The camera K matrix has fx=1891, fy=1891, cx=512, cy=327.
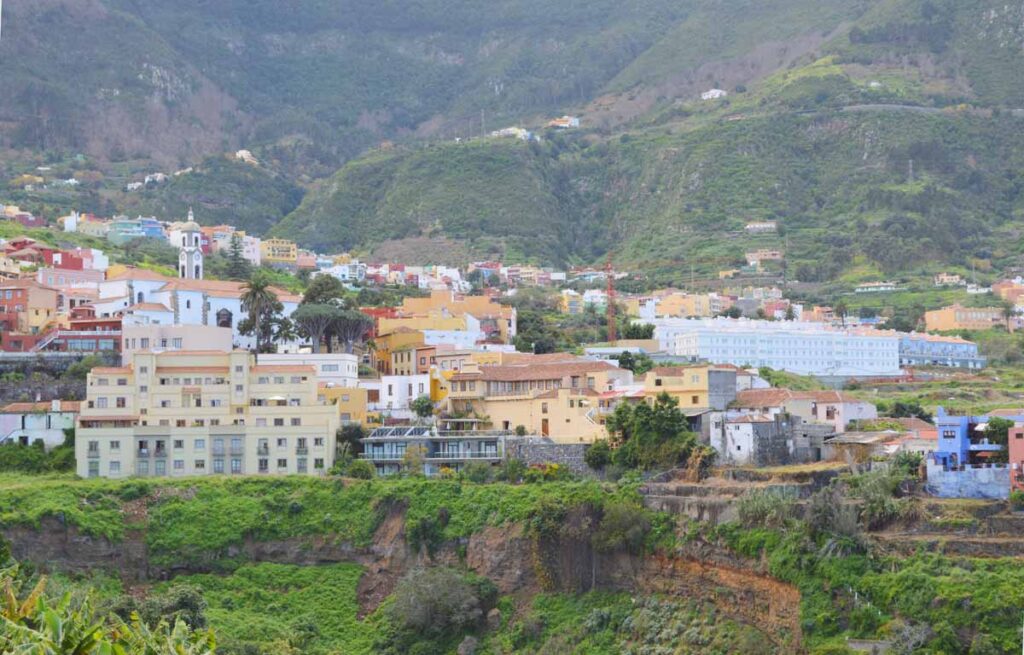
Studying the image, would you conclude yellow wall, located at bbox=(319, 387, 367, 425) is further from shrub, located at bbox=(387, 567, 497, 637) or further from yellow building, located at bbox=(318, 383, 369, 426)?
shrub, located at bbox=(387, 567, 497, 637)

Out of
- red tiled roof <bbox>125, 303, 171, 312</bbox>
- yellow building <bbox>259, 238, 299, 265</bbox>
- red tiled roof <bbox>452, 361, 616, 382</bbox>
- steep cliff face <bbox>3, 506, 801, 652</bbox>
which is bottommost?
steep cliff face <bbox>3, 506, 801, 652</bbox>

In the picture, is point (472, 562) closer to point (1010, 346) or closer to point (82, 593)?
point (82, 593)

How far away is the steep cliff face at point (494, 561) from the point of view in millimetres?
49875

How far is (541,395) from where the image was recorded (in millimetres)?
62812

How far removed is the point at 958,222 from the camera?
127 m

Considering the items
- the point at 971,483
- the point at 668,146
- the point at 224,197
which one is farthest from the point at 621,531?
the point at 224,197

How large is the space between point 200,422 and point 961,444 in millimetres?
24135

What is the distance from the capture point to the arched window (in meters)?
75.4

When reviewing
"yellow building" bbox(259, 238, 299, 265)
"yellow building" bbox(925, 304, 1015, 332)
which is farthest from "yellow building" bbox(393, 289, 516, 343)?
"yellow building" bbox(259, 238, 299, 265)

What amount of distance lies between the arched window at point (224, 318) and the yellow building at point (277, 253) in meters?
34.5

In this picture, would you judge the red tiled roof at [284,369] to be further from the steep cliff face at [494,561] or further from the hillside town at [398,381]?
the steep cliff face at [494,561]

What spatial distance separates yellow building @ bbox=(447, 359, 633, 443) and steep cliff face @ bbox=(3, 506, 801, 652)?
6.89 meters

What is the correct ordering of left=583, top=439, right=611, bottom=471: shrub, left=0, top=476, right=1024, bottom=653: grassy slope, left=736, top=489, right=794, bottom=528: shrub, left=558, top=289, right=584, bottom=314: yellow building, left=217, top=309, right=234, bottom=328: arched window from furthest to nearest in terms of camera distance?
left=558, top=289, right=584, bottom=314: yellow building, left=217, top=309, right=234, bottom=328: arched window, left=583, top=439, right=611, bottom=471: shrub, left=736, top=489, right=794, bottom=528: shrub, left=0, top=476, right=1024, bottom=653: grassy slope

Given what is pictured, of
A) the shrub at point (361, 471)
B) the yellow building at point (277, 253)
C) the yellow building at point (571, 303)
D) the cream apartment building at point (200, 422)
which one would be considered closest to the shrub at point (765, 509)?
the shrub at point (361, 471)
